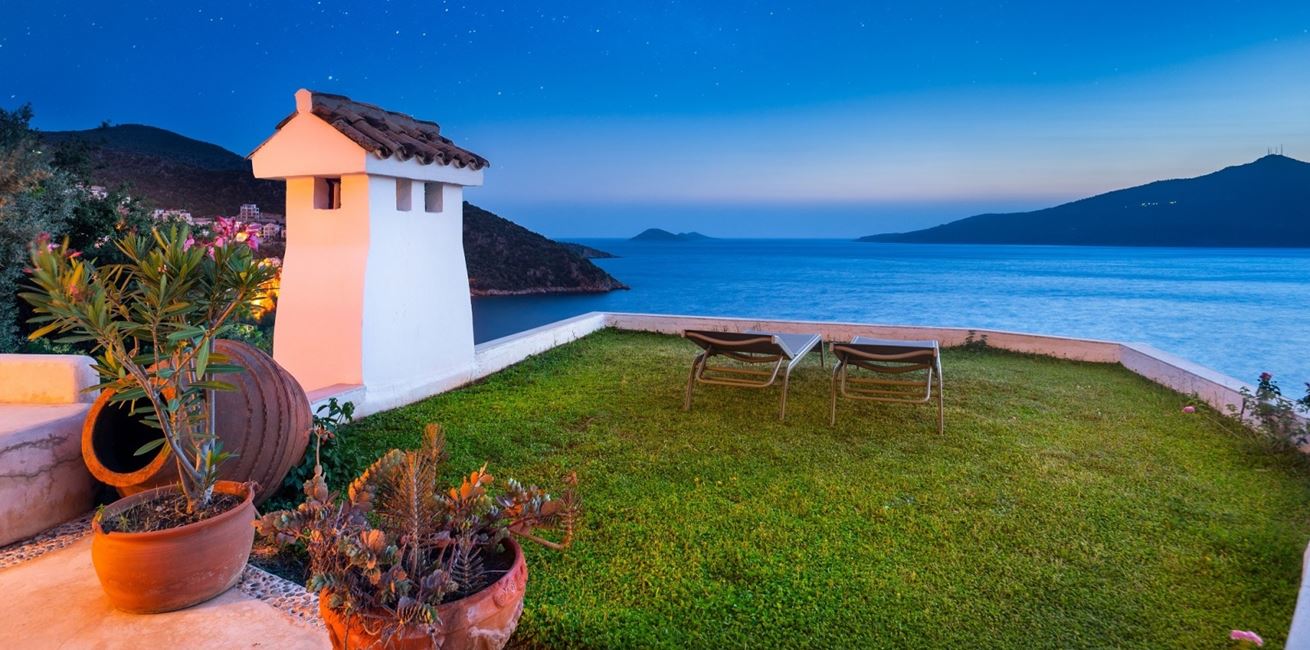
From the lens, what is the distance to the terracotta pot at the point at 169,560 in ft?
6.75

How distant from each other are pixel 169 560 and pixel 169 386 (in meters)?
0.58

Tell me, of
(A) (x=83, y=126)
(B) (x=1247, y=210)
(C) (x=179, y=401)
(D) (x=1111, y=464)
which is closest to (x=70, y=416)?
(C) (x=179, y=401)

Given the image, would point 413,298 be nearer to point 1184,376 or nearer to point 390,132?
point 390,132

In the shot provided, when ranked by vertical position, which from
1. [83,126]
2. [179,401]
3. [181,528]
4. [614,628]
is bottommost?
[614,628]

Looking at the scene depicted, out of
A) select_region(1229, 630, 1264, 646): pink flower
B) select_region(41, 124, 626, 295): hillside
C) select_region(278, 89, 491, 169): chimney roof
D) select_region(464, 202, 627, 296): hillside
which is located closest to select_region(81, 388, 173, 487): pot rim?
select_region(278, 89, 491, 169): chimney roof

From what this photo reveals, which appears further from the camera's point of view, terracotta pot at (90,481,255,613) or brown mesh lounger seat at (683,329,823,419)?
brown mesh lounger seat at (683,329,823,419)

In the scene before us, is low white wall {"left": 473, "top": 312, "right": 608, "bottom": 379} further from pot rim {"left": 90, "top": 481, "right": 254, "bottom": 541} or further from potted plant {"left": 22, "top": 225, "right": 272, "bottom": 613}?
potted plant {"left": 22, "top": 225, "right": 272, "bottom": 613}

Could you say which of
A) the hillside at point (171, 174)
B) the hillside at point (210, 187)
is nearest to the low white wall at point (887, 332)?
the hillside at point (210, 187)

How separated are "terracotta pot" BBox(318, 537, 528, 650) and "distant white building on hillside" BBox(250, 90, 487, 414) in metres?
3.59

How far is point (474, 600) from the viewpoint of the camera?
1547 millimetres

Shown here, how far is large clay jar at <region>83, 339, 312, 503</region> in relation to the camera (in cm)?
268

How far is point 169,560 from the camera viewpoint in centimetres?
210

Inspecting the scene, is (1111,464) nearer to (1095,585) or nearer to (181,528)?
(1095,585)

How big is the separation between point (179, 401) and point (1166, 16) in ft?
62.9
